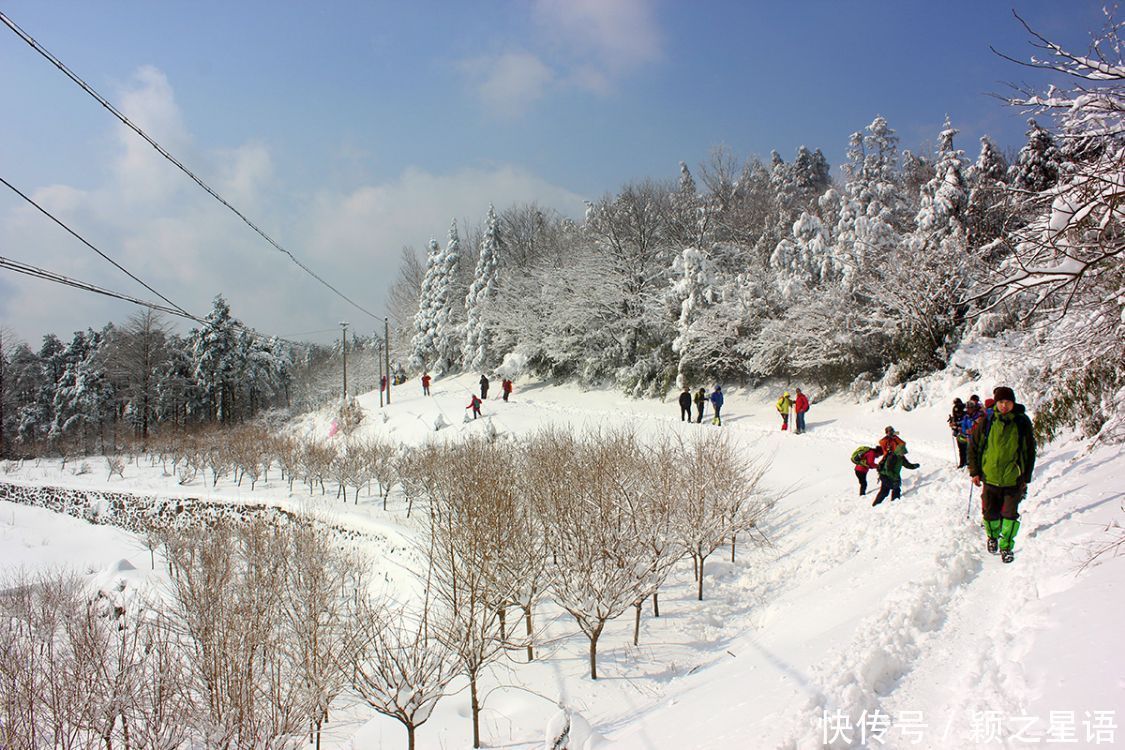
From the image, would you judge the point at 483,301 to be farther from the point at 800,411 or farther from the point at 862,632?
the point at 862,632

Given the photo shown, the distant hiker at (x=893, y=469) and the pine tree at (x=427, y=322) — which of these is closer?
the distant hiker at (x=893, y=469)

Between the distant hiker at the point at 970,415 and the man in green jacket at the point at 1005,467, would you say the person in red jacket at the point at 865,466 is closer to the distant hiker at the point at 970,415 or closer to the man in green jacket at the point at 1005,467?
the distant hiker at the point at 970,415

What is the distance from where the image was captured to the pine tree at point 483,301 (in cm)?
3872

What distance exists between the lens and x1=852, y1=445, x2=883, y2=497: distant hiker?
11773mm

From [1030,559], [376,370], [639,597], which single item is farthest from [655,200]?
[376,370]

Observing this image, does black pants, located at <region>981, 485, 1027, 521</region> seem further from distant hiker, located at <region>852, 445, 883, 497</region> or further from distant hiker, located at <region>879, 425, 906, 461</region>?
distant hiker, located at <region>852, 445, 883, 497</region>

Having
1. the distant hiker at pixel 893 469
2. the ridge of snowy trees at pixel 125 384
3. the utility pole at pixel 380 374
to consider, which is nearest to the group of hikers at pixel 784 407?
the distant hiker at pixel 893 469

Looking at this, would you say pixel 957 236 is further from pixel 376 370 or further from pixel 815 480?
pixel 376 370

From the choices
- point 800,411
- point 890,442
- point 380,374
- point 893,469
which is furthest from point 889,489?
point 380,374

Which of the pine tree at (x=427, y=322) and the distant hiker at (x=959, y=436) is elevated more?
the pine tree at (x=427, y=322)

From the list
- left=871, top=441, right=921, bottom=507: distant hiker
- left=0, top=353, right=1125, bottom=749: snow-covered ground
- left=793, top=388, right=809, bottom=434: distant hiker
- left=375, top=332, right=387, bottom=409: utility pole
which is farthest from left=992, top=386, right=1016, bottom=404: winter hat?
left=375, top=332, right=387, bottom=409: utility pole

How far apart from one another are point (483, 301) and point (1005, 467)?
35.9 m

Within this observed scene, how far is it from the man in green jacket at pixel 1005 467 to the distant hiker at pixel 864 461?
223 inches

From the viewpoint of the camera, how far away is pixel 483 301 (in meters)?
39.8
